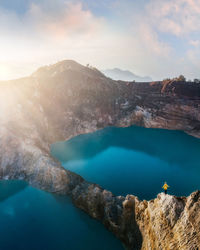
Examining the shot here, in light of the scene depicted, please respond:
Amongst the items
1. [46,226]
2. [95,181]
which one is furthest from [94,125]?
[46,226]

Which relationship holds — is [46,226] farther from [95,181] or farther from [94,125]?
[94,125]

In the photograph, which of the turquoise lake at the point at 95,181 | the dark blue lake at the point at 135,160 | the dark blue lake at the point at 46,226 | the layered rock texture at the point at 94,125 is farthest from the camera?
the dark blue lake at the point at 135,160

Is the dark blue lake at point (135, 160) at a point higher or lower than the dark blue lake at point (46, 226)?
higher

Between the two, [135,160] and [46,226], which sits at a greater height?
[135,160]

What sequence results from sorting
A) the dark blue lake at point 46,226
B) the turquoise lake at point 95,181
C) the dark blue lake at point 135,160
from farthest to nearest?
1. the dark blue lake at point 135,160
2. the turquoise lake at point 95,181
3. the dark blue lake at point 46,226

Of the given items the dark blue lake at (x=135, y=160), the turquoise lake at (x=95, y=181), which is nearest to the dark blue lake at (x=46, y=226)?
the turquoise lake at (x=95, y=181)

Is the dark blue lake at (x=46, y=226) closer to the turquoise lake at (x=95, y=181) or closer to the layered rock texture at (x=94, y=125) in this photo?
the turquoise lake at (x=95, y=181)

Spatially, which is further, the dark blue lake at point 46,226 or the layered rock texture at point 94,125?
the dark blue lake at point 46,226

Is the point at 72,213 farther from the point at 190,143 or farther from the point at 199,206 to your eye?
the point at 190,143
